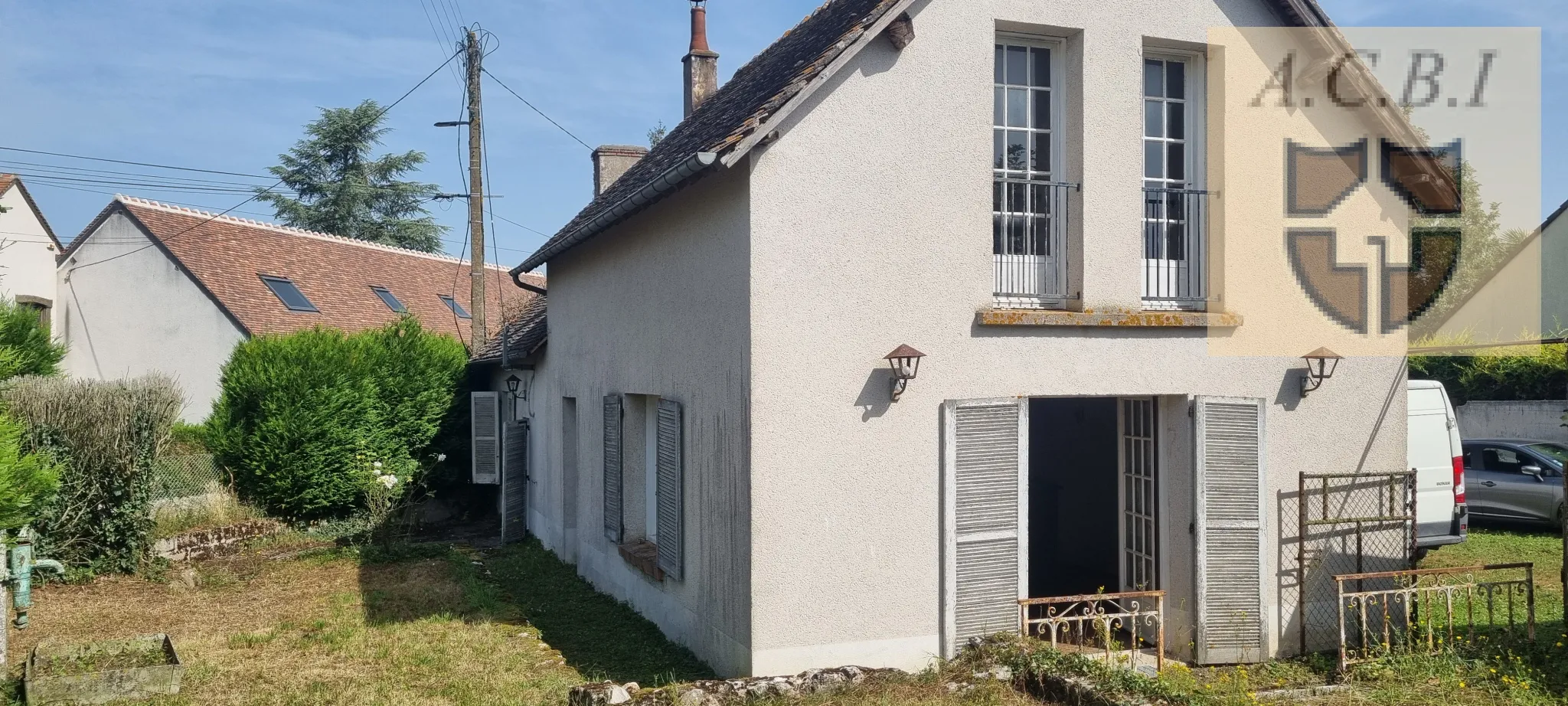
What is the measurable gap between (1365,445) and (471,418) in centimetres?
1254

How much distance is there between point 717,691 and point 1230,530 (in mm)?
4306

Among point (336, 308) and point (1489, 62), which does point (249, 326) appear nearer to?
point (336, 308)

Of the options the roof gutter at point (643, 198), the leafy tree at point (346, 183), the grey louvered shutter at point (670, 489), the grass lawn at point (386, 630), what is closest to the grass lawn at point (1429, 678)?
the grass lawn at point (386, 630)

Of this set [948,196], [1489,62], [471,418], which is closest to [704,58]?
[471,418]

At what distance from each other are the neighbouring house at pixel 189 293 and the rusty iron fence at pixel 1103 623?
14281mm

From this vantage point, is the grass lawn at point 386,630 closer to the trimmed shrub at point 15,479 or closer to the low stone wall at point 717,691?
the low stone wall at point 717,691

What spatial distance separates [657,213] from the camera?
9.06 m

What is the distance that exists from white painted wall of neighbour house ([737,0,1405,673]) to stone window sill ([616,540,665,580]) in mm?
2247

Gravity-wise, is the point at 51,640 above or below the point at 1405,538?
below

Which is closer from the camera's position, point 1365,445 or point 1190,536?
point 1190,536

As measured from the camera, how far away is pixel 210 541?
1356 centimetres

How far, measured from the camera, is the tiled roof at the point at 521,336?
14787mm

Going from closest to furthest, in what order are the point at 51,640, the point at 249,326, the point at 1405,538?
the point at 1405,538 < the point at 51,640 < the point at 249,326

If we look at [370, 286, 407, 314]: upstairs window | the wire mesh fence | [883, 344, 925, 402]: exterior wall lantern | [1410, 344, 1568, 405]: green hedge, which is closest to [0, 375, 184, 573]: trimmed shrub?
the wire mesh fence
